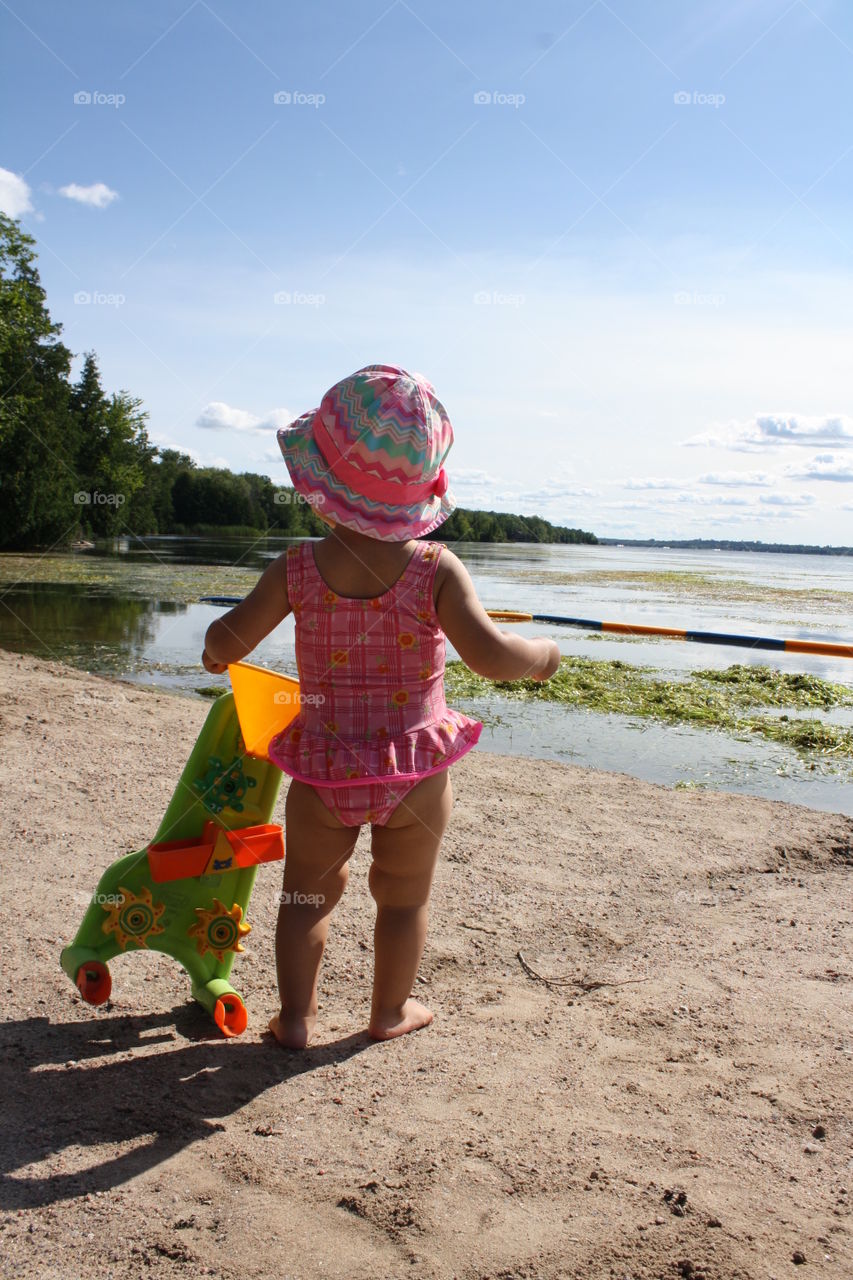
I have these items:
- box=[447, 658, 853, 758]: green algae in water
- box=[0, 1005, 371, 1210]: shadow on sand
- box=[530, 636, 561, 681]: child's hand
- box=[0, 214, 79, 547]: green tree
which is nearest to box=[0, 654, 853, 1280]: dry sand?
box=[0, 1005, 371, 1210]: shadow on sand

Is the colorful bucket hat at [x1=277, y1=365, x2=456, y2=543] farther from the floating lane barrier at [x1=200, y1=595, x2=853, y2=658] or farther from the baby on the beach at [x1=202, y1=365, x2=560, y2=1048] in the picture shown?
the floating lane barrier at [x1=200, y1=595, x2=853, y2=658]

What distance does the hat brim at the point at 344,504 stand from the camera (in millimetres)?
2385

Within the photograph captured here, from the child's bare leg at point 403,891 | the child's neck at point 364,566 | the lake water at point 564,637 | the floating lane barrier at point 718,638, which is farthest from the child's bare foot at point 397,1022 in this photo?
the floating lane barrier at point 718,638

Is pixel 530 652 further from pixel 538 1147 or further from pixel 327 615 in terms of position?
pixel 538 1147

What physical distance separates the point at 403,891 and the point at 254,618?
0.83 meters

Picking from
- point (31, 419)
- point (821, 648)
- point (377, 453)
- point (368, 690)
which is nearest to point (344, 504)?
point (377, 453)

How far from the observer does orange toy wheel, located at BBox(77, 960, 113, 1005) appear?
8.70 ft

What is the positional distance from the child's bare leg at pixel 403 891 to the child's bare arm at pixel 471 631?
1.08 ft

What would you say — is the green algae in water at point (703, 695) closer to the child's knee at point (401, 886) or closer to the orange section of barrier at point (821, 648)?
the orange section of barrier at point (821, 648)

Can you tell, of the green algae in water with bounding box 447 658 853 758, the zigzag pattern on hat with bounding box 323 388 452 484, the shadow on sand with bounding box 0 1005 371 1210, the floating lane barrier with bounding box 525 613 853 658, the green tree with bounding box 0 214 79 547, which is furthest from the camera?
the green tree with bounding box 0 214 79 547

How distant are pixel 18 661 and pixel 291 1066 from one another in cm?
799

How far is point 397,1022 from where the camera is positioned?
2.70 meters

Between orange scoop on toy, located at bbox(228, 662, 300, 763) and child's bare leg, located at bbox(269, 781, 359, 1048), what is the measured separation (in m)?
0.26

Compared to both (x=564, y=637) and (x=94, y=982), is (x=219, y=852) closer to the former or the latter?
(x=94, y=982)
